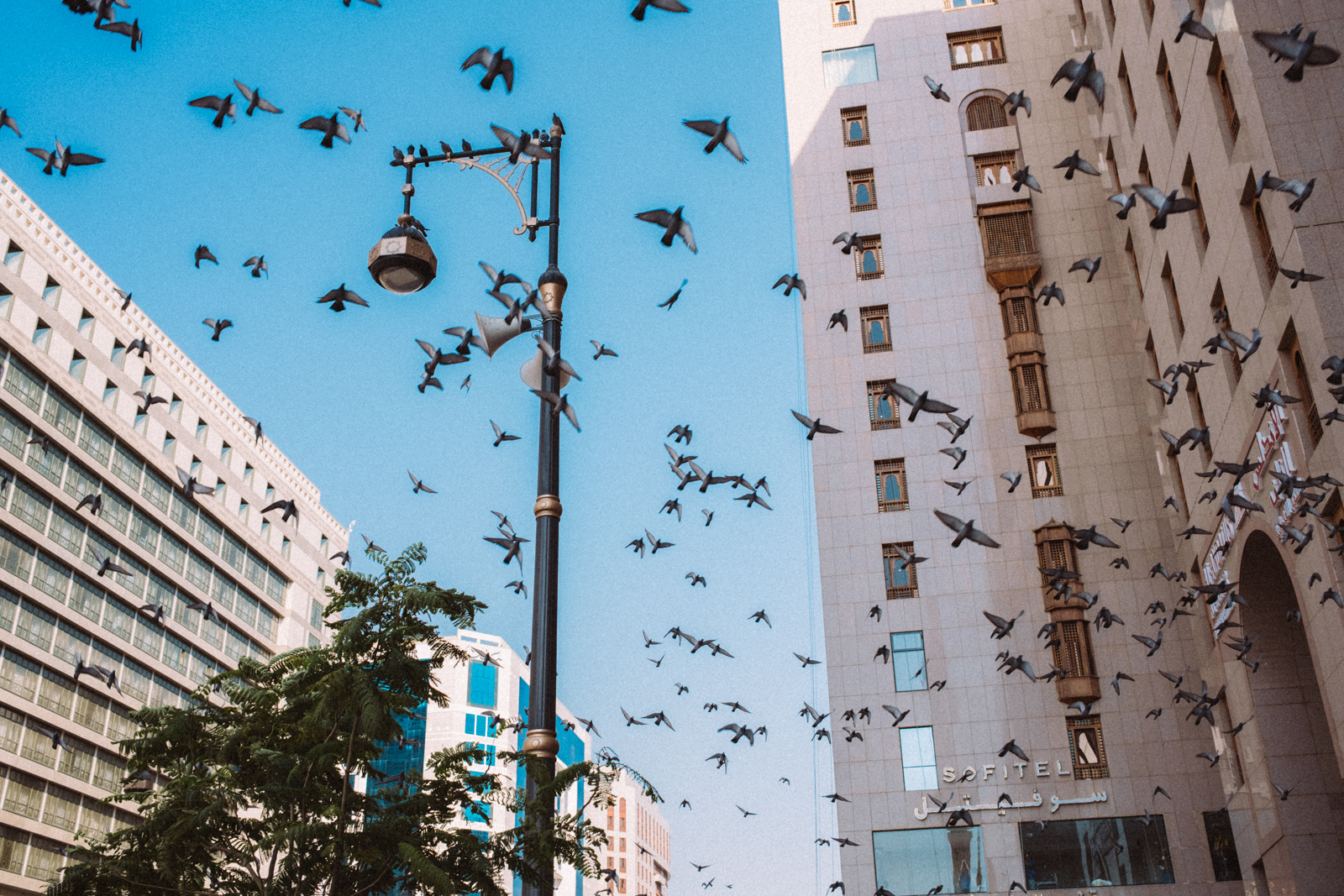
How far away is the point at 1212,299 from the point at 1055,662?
620 inches

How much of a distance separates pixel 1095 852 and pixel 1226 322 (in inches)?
760

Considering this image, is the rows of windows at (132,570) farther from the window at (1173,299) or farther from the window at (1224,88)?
the window at (1224,88)

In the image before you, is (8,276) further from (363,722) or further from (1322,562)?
(1322,562)

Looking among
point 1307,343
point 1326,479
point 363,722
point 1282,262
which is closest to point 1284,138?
point 1282,262

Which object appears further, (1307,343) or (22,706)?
(22,706)

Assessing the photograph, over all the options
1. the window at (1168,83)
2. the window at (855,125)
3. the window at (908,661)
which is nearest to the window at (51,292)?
the window at (855,125)

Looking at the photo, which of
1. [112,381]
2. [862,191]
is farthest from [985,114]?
[112,381]

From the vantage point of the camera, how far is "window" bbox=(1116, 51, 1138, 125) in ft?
117

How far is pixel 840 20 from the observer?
2013 inches

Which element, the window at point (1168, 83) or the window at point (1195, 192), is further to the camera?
the window at point (1168, 83)

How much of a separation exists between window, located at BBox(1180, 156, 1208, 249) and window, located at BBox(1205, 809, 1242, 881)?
18714mm

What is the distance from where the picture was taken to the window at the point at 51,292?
59344mm

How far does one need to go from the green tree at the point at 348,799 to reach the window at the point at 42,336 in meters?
49.2

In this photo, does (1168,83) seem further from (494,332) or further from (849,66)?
(494,332)
